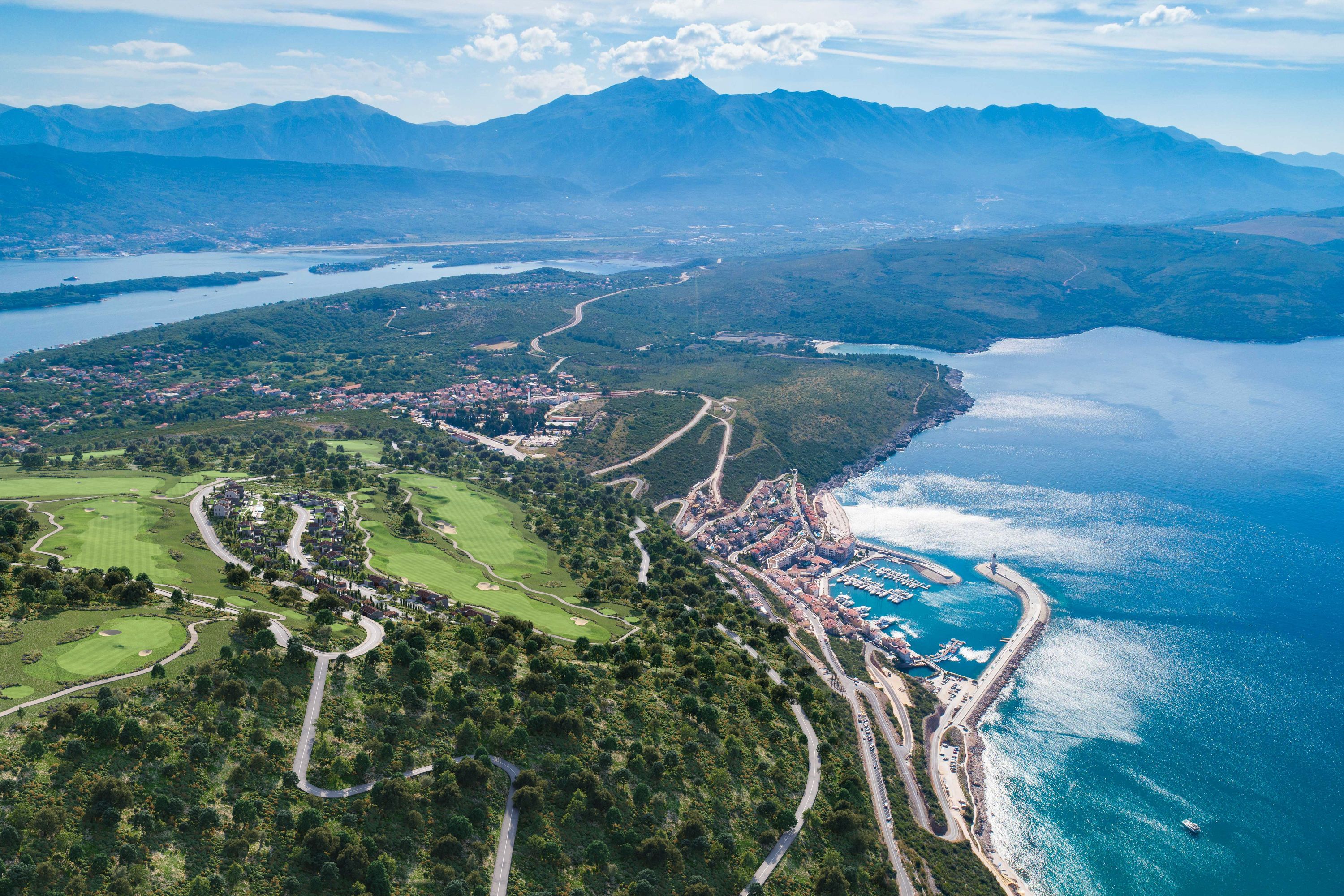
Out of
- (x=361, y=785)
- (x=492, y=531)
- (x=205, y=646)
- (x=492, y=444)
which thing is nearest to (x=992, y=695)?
(x=492, y=531)

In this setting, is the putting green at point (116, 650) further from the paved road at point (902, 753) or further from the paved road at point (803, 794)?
the paved road at point (902, 753)

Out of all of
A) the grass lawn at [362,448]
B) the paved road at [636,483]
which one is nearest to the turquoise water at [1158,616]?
the paved road at [636,483]

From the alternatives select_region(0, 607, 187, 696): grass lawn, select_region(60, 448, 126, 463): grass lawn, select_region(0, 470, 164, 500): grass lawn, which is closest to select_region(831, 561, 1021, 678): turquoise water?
select_region(0, 607, 187, 696): grass lawn

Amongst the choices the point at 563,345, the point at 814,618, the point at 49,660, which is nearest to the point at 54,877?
the point at 49,660

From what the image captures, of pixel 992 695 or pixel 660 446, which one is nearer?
pixel 992 695

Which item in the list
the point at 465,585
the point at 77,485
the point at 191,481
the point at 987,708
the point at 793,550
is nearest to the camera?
the point at 465,585

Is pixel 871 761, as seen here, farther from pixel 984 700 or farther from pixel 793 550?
pixel 793 550
